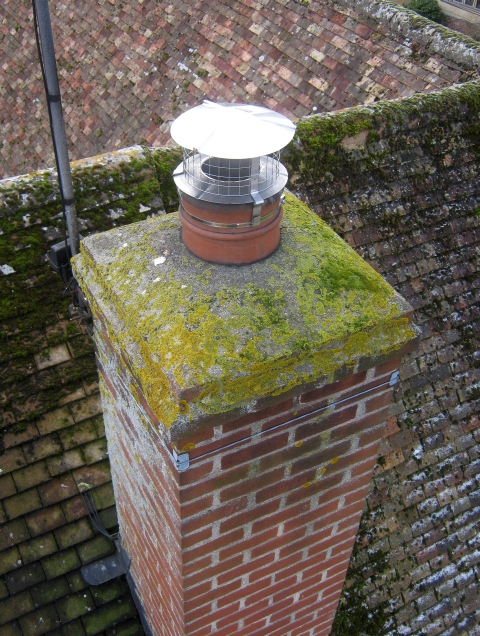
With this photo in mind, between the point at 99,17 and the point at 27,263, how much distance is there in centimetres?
671

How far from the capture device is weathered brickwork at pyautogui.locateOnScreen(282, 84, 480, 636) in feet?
13.2

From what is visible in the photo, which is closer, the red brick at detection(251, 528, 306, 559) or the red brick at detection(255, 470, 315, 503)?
the red brick at detection(255, 470, 315, 503)

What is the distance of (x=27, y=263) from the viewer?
3199 mm

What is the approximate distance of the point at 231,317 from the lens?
5.39 feet

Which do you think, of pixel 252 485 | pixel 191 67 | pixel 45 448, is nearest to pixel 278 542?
pixel 252 485

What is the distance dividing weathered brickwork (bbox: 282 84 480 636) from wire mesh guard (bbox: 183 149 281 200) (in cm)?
251

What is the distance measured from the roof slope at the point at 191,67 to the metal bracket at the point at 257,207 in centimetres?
521

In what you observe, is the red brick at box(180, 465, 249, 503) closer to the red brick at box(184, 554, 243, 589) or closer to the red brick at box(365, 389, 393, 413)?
the red brick at box(184, 554, 243, 589)

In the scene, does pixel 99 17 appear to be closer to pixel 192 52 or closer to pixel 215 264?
pixel 192 52

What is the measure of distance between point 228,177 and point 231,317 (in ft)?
1.40

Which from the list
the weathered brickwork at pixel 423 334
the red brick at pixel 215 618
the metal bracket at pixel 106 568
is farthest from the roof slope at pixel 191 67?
the red brick at pixel 215 618

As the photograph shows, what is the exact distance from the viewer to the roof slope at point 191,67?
6.45 m

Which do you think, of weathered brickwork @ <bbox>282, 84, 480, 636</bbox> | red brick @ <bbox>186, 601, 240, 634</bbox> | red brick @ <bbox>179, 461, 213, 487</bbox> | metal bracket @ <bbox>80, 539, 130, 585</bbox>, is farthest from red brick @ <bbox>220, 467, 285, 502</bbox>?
weathered brickwork @ <bbox>282, 84, 480, 636</bbox>

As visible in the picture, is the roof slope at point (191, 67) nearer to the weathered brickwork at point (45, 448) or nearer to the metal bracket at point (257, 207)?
the weathered brickwork at point (45, 448)
